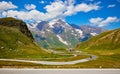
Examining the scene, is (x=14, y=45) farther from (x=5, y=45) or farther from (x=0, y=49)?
(x=0, y=49)

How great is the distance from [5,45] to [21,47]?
13479 millimetres

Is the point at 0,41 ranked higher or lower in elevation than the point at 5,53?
higher

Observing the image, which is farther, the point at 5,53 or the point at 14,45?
the point at 14,45

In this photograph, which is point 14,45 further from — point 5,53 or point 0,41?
point 5,53

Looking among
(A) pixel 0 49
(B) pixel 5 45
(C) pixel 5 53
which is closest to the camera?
(C) pixel 5 53

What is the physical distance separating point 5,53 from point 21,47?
3361 cm

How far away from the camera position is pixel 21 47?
199 metres

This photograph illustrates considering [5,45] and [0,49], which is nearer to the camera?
[0,49]

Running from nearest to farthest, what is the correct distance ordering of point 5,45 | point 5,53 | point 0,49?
point 5,53 < point 0,49 < point 5,45

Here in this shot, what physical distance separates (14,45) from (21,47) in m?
6.20

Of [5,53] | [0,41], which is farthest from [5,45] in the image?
[5,53]

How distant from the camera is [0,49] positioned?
6959 inches

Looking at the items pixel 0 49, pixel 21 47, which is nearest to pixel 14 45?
pixel 21 47

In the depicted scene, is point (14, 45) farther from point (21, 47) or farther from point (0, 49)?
point (0, 49)
